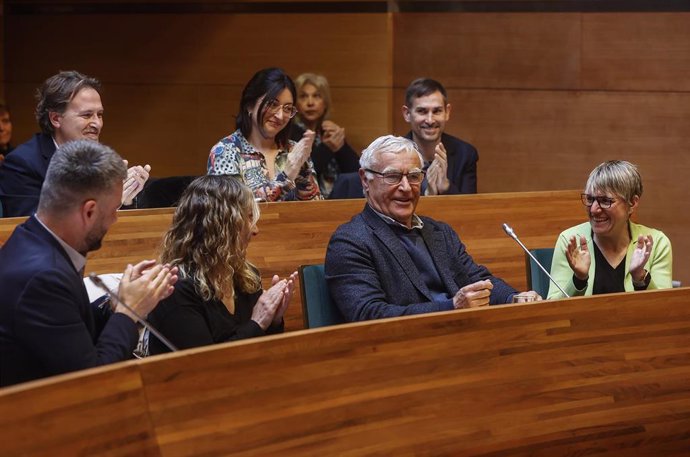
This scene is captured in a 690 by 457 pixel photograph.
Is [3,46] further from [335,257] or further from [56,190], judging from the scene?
[56,190]

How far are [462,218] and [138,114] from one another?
281 centimetres

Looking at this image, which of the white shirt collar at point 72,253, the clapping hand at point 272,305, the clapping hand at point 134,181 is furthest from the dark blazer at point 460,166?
the white shirt collar at point 72,253

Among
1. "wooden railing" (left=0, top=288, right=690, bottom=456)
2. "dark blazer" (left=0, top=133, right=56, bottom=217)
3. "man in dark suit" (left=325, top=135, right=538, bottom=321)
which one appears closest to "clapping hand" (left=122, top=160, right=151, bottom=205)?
"dark blazer" (left=0, top=133, right=56, bottom=217)

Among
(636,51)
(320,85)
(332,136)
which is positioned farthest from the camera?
(636,51)

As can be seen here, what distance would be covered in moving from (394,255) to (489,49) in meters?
2.82

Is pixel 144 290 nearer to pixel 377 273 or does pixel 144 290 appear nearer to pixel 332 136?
pixel 377 273

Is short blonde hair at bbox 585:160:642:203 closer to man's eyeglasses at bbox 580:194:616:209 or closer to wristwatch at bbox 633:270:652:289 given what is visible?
man's eyeglasses at bbox 580:194:616:209

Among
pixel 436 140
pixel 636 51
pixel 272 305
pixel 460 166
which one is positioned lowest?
pixel 272 305

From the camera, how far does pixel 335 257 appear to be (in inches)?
115

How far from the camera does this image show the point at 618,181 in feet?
10.4

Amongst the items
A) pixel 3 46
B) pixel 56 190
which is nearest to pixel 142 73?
pixel 3 46

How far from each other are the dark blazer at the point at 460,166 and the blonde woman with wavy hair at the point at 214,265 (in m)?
1.79

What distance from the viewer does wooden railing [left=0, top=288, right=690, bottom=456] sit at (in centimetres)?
179

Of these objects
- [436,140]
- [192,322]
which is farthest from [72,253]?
[436,140]
